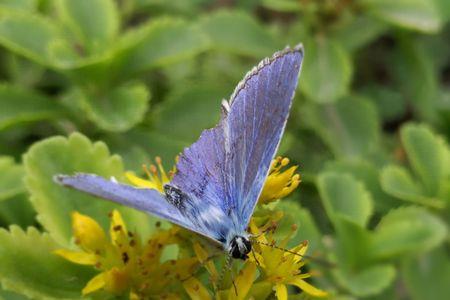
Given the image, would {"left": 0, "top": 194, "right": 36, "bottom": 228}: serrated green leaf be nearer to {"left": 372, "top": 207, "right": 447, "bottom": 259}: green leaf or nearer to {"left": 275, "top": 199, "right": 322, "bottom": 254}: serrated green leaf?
{"left": 275, "top": 199, "right": 322, "bottom": 254}: serrated green leaf

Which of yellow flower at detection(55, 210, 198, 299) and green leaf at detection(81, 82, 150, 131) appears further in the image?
green leaf at detection(81, 82, 150, 131)

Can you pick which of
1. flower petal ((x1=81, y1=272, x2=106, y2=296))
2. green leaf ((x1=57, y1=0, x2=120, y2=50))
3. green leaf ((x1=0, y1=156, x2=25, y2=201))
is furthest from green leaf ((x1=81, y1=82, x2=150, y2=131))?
flower petal ((x1=81, y1=272, x2=106, y2=296))

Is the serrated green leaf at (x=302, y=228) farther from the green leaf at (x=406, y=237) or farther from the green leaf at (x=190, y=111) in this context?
the green leaf at (x=190, y=111)

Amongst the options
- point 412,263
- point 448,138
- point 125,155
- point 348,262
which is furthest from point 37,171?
point 448,138

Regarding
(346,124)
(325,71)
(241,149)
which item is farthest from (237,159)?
(346,124)

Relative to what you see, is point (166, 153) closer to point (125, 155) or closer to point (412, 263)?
point (125, 155)
